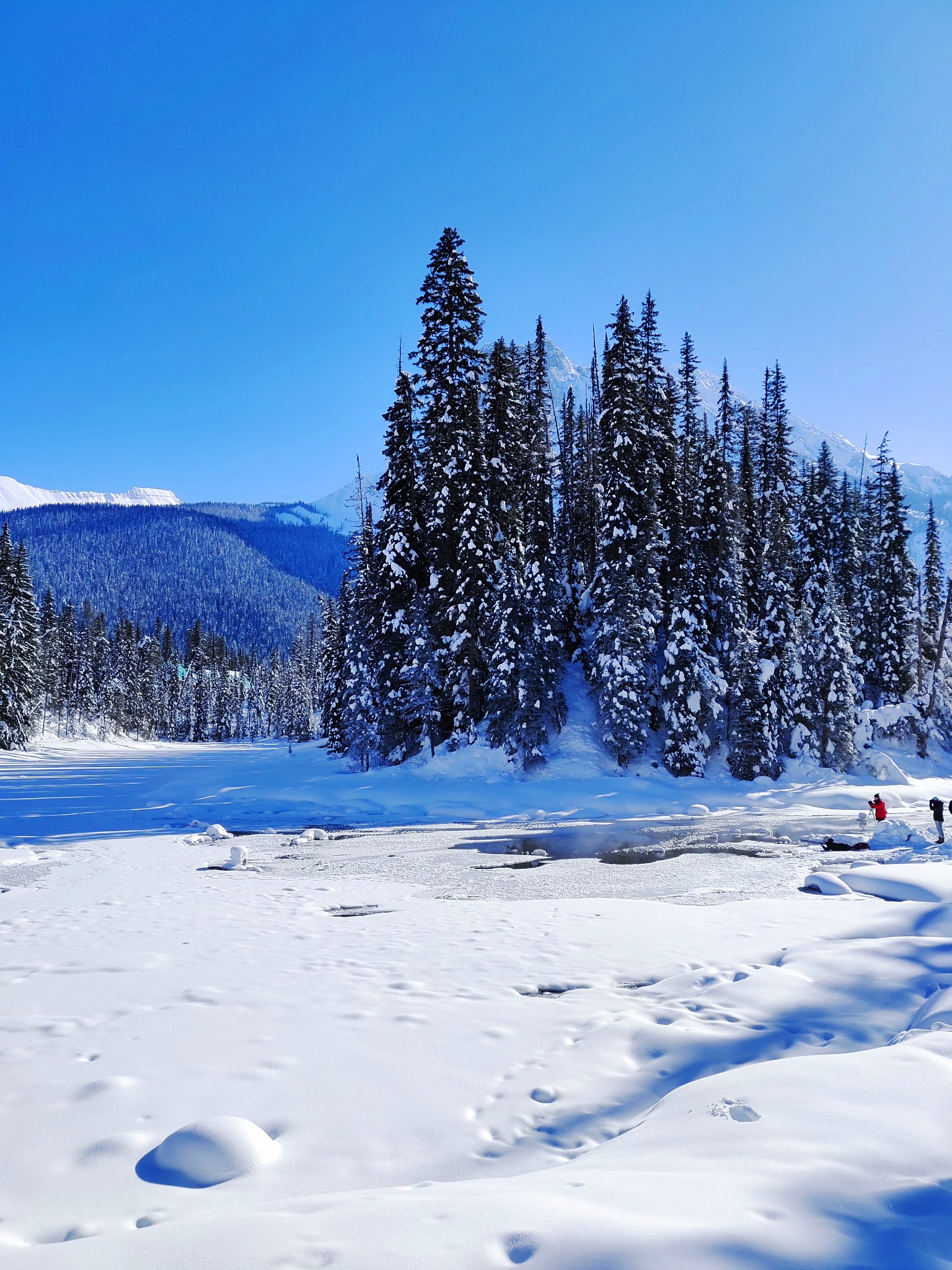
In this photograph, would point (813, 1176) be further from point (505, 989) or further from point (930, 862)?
point (930, 862)

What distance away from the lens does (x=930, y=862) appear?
563 inches

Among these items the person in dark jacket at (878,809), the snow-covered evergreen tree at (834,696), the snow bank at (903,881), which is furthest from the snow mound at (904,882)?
the snow-covered evergreen tree at (834,696)

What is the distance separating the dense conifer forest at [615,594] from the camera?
30859 millimetres

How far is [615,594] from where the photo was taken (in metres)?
31.6

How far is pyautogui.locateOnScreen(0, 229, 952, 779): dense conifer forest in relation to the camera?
3086 centimetres

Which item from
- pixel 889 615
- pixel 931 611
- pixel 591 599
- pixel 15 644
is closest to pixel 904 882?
pixel 591 599

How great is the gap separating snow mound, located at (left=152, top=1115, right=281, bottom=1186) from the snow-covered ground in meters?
0.02

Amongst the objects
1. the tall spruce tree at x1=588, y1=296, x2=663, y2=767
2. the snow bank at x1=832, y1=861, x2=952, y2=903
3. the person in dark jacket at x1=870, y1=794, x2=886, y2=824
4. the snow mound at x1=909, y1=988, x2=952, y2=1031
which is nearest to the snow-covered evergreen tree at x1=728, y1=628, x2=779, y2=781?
the tall spruce tree at x1=588, y1=296, x2=663, y2=767

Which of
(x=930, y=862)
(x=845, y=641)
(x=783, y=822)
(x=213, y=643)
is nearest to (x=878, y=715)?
(x=845, y=641)

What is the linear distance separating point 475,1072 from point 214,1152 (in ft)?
6.47

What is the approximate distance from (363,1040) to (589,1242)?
354 cm

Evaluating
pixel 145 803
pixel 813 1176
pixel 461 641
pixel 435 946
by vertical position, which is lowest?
pixel 145 803

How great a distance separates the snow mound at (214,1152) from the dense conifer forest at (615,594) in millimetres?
25493

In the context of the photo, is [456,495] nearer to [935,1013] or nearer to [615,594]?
[615,594]
